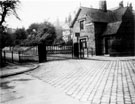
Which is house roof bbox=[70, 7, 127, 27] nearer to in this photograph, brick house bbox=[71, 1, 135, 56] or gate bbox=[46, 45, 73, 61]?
brick house bbox=[71, 1, 135, 56]

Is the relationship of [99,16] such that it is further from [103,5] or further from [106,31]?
[103,5]

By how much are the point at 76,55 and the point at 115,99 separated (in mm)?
13073

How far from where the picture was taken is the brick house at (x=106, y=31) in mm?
20281

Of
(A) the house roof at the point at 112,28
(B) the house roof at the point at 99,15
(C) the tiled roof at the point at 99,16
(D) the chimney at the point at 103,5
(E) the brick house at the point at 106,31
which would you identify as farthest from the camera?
(D) the chimney at the point at 103,5

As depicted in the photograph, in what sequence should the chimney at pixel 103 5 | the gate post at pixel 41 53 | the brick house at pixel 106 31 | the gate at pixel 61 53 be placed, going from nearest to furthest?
1. the gate post at pixel 41 53
2. the gate at pixel 61 53
3. the brick house at pixel 106 31
4. the chimney at pixel 103 5

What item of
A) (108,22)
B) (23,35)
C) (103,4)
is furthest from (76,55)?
(23,35)

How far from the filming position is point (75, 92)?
487 centimetres

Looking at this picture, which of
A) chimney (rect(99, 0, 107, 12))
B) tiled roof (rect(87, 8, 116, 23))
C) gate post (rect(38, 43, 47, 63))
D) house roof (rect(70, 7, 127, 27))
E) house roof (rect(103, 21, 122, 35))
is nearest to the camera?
gate post (rect(38, 43, 47, 63))

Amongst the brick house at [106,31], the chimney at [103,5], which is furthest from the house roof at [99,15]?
the chimney at [103,5]

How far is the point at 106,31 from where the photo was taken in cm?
2236

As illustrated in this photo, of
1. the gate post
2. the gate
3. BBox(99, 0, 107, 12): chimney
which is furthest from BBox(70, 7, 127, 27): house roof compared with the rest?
the gate post

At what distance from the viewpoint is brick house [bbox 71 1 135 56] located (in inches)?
798

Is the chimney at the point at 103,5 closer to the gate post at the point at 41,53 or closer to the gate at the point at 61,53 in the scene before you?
the gate at the point at 61,53

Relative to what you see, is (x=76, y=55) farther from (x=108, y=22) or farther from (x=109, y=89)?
(x=109, y=89)
